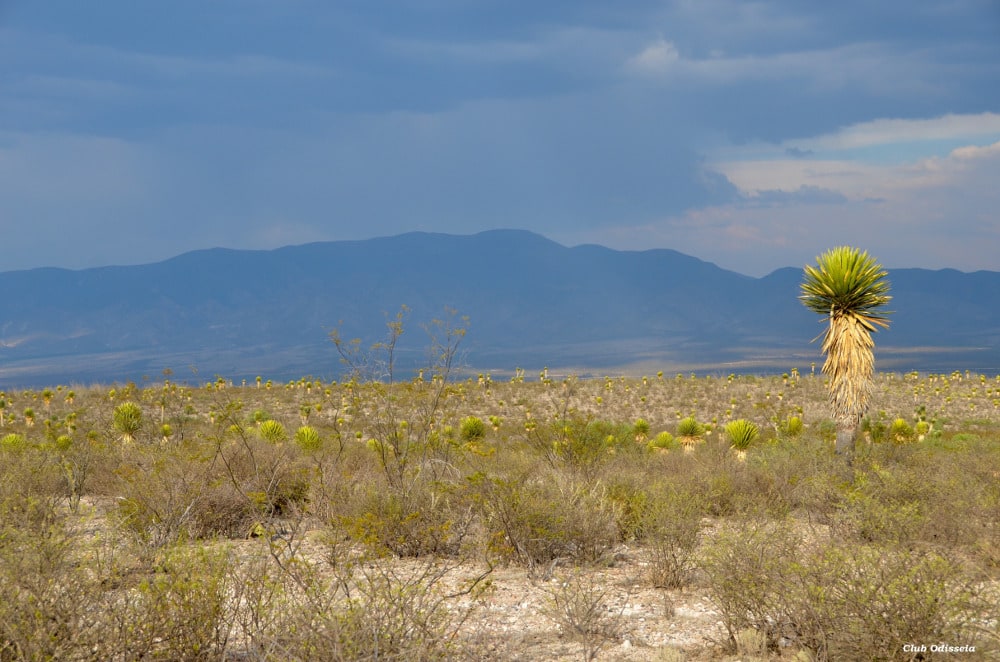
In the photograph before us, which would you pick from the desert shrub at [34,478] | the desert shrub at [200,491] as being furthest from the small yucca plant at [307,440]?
the desert shrub at [34,478]

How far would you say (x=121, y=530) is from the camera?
819 centimetres

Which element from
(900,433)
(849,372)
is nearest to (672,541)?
(849,372)

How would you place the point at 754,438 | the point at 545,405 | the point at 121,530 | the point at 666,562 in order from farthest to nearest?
the point at 545,405
the point at 754,438
the point at 121,530
the point at 666,562

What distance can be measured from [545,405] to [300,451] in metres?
18.4

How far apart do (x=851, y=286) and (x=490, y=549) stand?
27.8 feet

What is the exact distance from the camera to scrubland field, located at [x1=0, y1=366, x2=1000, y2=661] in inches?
194

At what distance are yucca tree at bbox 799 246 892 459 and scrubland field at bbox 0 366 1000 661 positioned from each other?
2.64 ft

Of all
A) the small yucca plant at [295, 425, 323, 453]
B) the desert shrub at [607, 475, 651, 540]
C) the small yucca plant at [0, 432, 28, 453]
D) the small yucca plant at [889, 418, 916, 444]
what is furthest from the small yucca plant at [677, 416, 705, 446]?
the small yucca plant at [0, 432, 28, 453]

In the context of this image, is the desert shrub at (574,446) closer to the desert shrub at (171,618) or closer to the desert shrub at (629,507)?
the desert shrub at (629,507)

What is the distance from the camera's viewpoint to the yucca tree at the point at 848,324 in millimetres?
12703

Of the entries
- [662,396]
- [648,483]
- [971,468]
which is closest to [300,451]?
[648,483]

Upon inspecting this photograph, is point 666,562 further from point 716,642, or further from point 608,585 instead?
point 716,642

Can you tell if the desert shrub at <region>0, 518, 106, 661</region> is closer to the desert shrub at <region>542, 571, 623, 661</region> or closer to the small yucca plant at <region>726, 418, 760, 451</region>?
the desert shrub at <region>542, 571, 623, 661</region>

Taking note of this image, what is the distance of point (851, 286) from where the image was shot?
13.0 m
